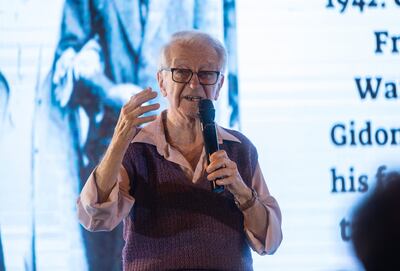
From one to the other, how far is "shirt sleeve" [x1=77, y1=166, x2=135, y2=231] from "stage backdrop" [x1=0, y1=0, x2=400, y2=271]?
34.2 inches

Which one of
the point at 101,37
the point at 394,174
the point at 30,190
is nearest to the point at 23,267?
the point at 30,190

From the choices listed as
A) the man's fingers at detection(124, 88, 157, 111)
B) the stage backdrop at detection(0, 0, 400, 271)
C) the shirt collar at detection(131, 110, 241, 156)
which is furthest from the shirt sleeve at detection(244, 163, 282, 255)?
the stage backdrop at detection(0, 0, 400, 271)

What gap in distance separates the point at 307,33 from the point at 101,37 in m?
0.81

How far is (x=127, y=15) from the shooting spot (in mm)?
2857

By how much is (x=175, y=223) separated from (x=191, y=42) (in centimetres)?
50

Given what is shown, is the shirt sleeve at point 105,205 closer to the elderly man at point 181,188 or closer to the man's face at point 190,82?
the elderly man at point 181,188

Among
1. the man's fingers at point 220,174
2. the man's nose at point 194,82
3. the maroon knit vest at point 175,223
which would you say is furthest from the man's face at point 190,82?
the man's fingers at point 220,174

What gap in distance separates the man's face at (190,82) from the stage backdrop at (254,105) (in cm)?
81

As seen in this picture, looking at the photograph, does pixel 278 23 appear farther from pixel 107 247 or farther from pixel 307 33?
pixel 107 247

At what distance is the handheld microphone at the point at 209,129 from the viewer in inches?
71.7

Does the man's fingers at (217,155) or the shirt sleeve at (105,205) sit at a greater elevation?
the man's fingers at (217,155)

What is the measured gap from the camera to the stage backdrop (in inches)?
108

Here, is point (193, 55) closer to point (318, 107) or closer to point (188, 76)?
point (188, 76)

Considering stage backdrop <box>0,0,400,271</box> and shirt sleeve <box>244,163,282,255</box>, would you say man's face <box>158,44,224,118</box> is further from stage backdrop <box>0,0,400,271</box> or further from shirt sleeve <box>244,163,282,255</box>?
stage backdrop <box>0,0,400,271</box>
